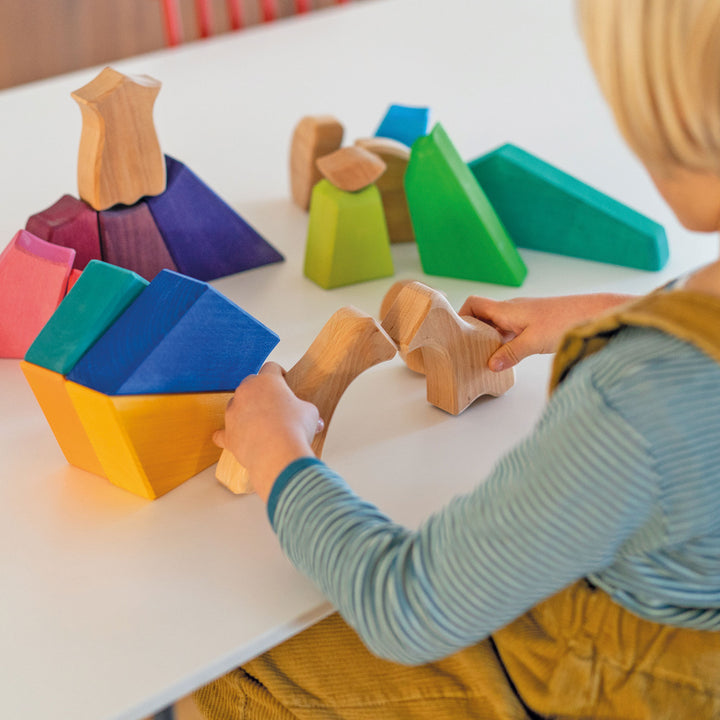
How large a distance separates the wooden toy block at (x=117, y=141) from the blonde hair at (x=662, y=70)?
1.66 feet

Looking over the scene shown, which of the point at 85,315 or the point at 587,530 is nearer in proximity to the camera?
the point at 587,530

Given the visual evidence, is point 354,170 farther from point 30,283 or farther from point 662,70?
point 662,70

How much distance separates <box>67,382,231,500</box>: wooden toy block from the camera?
0.62 meters

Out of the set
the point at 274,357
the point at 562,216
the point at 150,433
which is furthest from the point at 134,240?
the point at 562,216

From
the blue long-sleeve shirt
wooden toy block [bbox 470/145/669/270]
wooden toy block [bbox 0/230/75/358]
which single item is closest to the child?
the blue long-sleeve shirt

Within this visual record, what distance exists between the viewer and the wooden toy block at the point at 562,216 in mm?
927

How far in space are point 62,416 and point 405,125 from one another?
1.96 feet

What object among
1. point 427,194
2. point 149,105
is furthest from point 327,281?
point 149,105

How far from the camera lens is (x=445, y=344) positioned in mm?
697

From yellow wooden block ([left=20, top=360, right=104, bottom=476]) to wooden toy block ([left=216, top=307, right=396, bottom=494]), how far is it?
0.34 feet

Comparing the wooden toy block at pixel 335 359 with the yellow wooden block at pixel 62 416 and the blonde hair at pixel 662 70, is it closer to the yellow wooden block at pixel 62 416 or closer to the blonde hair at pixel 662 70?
the yellow wooden block at pixel 62 416

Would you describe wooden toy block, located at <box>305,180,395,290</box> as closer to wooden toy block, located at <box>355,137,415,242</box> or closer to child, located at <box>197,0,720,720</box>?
wooden toy block, located at <box>355,137,415,242</box>

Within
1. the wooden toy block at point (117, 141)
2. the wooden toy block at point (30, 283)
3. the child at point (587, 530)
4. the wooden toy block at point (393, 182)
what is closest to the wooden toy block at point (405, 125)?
the wooden toy block at point (393, 182)

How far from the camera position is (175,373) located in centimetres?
63
